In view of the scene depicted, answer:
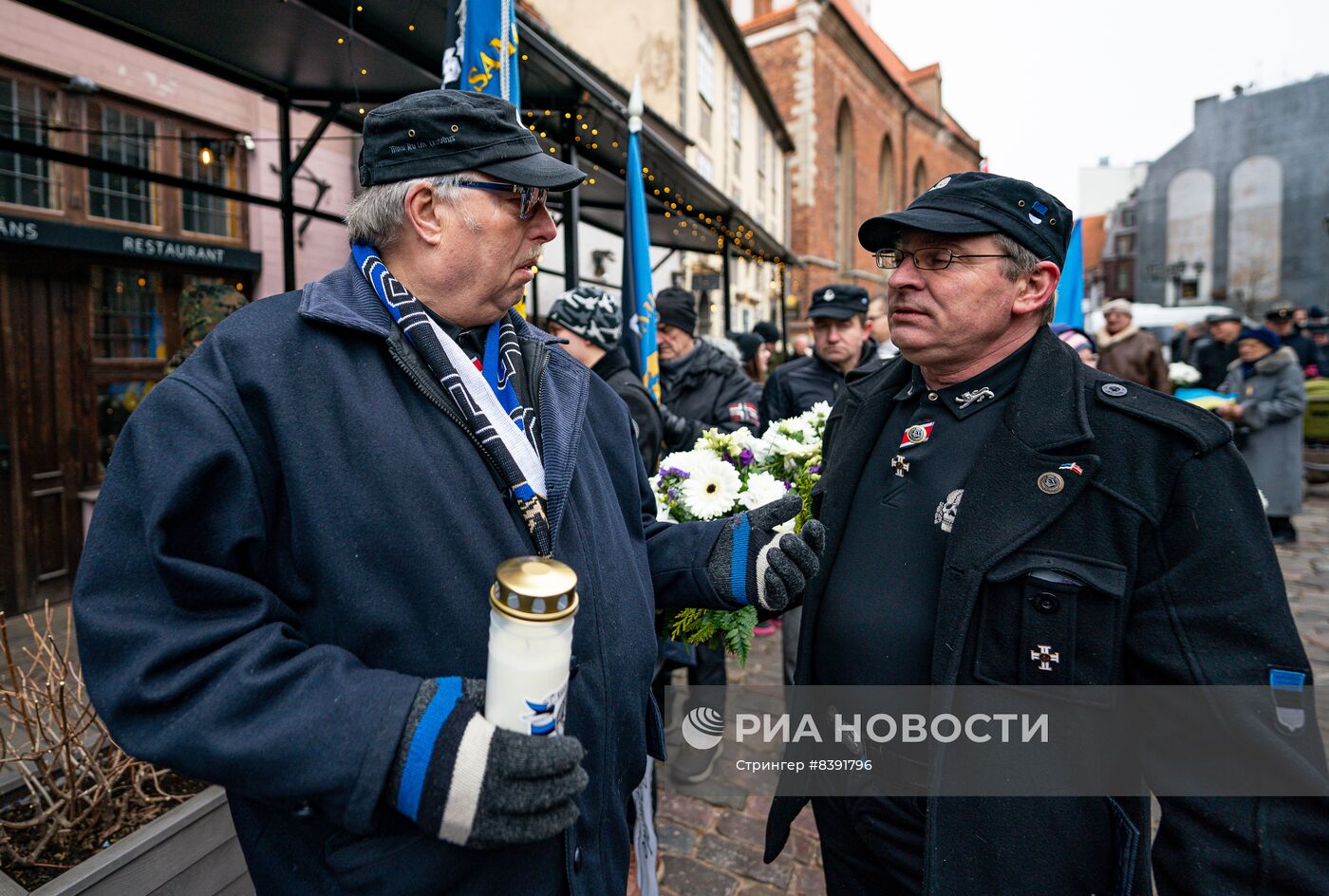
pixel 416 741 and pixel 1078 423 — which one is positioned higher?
pixel 1078 423

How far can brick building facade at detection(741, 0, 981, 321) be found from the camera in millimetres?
25203

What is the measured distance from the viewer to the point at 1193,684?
1.44 metres

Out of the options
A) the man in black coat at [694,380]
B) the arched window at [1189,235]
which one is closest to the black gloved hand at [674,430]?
the man in black coat at [694,380]

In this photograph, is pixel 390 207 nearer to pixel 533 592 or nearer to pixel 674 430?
pixel 533 592

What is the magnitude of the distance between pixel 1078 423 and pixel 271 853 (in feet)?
6.08

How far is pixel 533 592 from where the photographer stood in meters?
1.01

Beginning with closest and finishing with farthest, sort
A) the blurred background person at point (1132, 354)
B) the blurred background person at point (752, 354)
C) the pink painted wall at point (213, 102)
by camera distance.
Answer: the pink painted wall at point (213, 102) → the blurred background person at point (1132, 354) → the blurred background person at point (752, 354)

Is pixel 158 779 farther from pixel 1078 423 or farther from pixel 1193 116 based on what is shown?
pixel 1193 116

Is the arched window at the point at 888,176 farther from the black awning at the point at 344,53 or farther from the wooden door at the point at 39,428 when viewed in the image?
the wooden door at the point at 39,428

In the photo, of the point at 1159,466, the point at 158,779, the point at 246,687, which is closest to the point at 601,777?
the point at 246,687

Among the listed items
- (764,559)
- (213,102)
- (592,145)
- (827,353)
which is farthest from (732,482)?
(213,102)

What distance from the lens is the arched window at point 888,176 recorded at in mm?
33031

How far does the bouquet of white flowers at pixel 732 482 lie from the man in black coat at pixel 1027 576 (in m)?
0.25

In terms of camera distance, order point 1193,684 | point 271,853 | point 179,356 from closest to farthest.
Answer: point 271,853 → point 1193,684 → point 179,356
